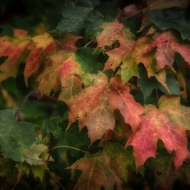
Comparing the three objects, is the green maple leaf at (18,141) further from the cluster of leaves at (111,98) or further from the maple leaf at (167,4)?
the maple leaf at (167,4)

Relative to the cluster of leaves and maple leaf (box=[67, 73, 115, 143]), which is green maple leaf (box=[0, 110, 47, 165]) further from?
maple leaf (box=[67, 73, 115, 143])

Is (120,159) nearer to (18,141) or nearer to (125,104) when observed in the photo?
(125,104)

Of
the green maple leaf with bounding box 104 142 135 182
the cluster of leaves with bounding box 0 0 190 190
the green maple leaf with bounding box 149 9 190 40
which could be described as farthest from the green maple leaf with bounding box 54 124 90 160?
the green maple leaf with bounding box 149 9 190 40

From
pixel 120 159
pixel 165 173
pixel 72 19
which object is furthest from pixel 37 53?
pixel 165 173

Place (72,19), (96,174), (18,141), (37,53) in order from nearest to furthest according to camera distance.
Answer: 1. (18,141)
2. (96,174)
3. (72,19)
4. (37,53)

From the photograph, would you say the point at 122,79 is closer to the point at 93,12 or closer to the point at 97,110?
the point at 97,110

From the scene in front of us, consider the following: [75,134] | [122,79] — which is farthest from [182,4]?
[75,134]

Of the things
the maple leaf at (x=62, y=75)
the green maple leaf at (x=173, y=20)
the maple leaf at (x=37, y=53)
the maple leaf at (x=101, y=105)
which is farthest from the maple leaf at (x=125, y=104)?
the maple leaf at (x=37, y=53)
